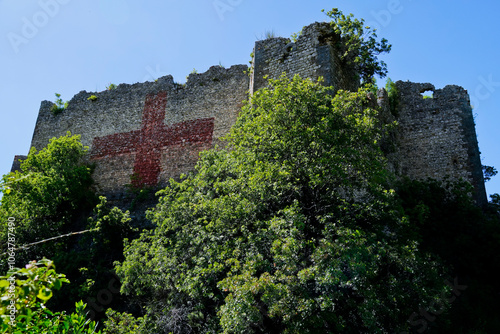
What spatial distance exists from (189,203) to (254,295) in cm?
327

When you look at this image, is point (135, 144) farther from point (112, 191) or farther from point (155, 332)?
point (155, 332)

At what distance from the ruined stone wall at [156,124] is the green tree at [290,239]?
429 cm

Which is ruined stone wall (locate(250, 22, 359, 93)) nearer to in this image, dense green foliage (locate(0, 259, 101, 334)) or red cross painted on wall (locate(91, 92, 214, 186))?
red cross painted on wall (locate(91, 92, 214, 186))

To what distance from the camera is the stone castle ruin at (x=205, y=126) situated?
14.1m

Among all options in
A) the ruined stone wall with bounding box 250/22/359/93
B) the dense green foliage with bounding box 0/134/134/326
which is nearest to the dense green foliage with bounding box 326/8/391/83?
the ruined stone wall with bounding box 250/22/359/93

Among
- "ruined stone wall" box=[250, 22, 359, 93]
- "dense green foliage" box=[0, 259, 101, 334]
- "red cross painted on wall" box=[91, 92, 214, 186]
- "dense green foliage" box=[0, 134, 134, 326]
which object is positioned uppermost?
"ruined stone wall" box=[250, 22, 359, 93]

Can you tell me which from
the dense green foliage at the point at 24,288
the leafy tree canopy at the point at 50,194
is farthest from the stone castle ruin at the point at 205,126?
the dense green foliage at the point at 24,288

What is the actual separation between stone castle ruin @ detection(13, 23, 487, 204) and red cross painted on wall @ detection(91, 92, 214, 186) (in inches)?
1.3

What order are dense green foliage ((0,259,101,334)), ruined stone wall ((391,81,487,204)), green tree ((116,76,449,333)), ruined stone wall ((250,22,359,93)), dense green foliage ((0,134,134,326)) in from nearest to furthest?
dense green foliage ((0,259,101,334))
green tree ((116,76,449,333))
ruined stone wall ((250,22,359,93))
dense green foliage ((0,134,134,326))
ruined stone wall ((391,81,487,204))

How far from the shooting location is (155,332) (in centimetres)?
912

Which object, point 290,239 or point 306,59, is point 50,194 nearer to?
point 306,59

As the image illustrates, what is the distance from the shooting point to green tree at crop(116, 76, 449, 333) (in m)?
7.19

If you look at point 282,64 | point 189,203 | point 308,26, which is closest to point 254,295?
point 189,203

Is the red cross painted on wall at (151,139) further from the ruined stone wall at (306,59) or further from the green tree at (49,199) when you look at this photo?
the ruined stone wall at (306,59)
